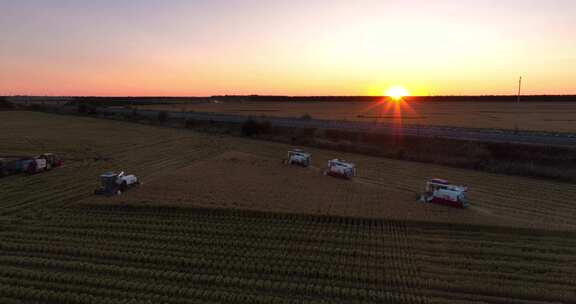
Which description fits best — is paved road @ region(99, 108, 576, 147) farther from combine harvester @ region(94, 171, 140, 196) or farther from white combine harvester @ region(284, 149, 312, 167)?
combine harvester @ region(94, 171, 140, 196)

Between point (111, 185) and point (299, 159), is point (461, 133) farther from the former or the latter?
point (111, 185)

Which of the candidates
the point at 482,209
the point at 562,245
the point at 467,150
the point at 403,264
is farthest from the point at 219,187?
the point at 467,150

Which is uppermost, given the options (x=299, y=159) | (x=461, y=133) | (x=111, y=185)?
(x=461, y=133)

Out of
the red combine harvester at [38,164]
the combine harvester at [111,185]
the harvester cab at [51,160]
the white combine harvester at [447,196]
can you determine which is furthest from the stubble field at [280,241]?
the harvester cab at [51,160]

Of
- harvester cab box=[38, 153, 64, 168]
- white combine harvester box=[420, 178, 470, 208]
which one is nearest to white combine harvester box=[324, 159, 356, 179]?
white combine harvester box=[420, 178, 470, 208]

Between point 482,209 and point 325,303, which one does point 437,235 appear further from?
point 325,303

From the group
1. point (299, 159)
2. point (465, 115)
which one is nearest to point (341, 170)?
point (299, 159)
